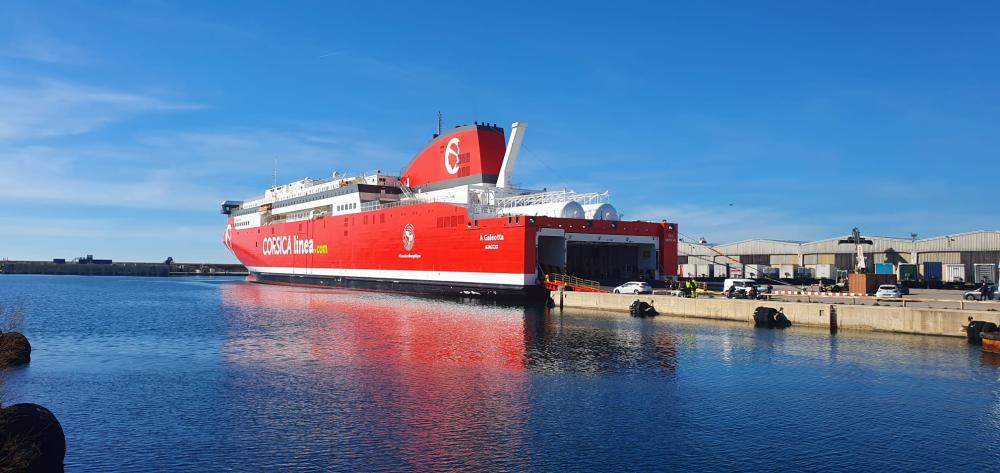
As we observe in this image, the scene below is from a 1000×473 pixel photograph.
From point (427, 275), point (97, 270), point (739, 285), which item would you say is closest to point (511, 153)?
point (427, 275)

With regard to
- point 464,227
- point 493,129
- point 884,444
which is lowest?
point 884,444

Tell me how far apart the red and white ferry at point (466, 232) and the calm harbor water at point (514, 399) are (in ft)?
45.2

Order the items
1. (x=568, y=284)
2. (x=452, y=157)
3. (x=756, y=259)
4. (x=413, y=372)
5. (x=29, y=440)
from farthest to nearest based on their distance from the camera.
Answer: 1. (x=756, y=259)
2. (x=452, y=157)
3. (x=568, y=284)
4. (x=413, y=372)
5. (x=29, y=440)

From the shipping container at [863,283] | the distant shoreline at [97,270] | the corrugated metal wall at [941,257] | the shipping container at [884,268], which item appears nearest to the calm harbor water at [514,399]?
the shipping container at [863,283]

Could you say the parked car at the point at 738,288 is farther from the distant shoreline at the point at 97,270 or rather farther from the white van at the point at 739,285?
the distant shoreline at the point at 97,270

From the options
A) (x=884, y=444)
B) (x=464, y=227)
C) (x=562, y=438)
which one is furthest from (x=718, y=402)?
(x=464, y=227)

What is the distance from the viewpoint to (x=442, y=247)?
50.3m

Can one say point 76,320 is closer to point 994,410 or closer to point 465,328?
point 465,328

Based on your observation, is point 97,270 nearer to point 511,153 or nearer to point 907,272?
point 511,153

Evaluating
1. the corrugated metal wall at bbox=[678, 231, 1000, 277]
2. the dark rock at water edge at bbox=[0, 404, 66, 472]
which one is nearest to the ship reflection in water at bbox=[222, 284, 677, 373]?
the dark rock at water edge at bbox=[0, 404, 66, 472]

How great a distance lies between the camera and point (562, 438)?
Answer: 14336mm

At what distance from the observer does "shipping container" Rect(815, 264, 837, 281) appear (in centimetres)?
6269

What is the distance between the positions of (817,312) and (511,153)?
24328 millimetres

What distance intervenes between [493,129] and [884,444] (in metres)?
41.8
